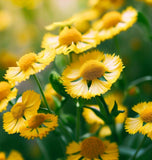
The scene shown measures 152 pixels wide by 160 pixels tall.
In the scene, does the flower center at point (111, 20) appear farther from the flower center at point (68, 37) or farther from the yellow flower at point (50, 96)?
the yellow flower at point (50, 96)

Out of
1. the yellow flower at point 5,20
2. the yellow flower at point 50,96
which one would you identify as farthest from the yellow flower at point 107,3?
the yellow flower at point 5,20

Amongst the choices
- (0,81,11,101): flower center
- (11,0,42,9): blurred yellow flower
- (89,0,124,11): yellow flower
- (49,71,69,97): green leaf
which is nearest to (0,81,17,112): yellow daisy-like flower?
(0,81,11,101): flower center

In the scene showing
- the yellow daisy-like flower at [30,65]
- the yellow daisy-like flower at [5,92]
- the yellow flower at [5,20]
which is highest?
the yellow flower at [5,20]

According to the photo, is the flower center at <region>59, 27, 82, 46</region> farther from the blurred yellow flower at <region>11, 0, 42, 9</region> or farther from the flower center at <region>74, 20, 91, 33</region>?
the blurred yellow flower at <region>11, 0, 42, 9</region>

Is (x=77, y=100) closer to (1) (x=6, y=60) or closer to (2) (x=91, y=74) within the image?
(2) (x=91, y=74)

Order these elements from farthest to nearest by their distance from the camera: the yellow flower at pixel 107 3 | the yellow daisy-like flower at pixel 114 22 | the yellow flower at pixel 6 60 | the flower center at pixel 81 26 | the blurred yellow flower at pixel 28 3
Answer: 1. the blurred yellow flower at pixel 28 3
2. the yellow flower at pixel 6 60
3. the yellow flower at pixel 107 3
4. the flower center at pixel 81 26
5. the yellow daisy-like flower at pixel 114 22
